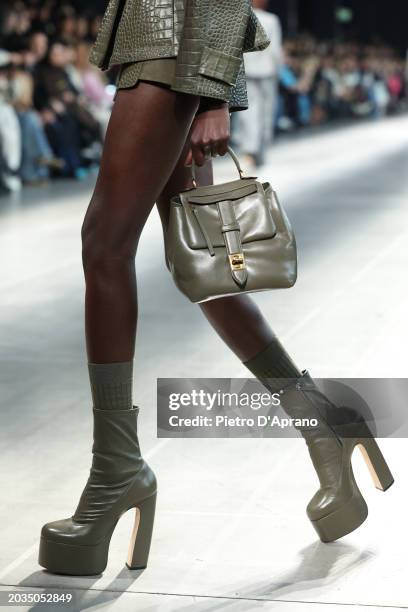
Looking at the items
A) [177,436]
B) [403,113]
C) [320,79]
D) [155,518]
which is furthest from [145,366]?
[403,113]

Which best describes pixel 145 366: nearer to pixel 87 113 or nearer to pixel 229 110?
pixel 229 110

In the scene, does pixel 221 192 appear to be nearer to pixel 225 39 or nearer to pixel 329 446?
pixel 225 39

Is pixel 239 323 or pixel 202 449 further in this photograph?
pixel 202 449

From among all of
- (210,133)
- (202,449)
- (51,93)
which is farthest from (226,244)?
(51,93)

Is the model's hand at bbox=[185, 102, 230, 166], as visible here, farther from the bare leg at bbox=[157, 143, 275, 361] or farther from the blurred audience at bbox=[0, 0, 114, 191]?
the blurred audience at bbox=[0, 0, 114, 191]

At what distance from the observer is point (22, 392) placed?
2697mm

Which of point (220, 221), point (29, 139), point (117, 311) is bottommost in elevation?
point (29, 139)

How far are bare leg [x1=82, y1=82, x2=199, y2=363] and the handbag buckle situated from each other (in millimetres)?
140

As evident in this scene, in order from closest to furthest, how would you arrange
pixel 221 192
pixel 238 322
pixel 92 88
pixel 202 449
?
pixel 221 192 → pixel 238 322 → pixel 202 449 → pixel 92 88

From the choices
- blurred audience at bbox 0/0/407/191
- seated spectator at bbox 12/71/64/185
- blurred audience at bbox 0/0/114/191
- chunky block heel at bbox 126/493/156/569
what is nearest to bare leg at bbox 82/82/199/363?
chunky block heel at bbox 126/493/156/569

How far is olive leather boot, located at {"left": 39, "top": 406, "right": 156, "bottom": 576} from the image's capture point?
169cm

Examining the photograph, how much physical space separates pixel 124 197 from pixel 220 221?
0.15 meters

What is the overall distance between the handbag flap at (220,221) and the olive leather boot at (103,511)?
0.27m

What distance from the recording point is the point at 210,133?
1.67 meters
